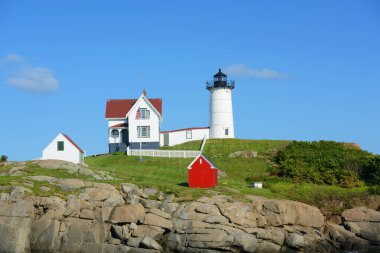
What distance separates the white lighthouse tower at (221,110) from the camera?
6475 centimetres

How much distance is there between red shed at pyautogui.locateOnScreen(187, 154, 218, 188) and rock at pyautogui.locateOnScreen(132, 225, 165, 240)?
7401 mm

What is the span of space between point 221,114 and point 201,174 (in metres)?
26.2

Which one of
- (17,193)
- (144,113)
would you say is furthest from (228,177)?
(17,193)

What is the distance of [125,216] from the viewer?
3256 centimetres

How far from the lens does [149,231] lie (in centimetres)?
3203

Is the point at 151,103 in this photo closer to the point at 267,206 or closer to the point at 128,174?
the point at 128,174

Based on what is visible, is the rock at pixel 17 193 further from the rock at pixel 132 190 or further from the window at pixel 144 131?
the window at pixel 144 131

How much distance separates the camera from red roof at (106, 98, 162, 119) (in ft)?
198

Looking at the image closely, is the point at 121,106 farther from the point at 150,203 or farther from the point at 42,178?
the point at 150,203

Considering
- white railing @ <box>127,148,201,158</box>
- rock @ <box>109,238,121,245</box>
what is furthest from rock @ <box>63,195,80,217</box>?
white railing @ <box>127,148,201,158</box>

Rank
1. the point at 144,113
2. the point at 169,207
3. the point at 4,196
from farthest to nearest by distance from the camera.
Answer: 1. the point at 144,113
2. the point at 169,207
3. the point at 4,196

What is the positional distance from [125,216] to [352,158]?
76.1 feet

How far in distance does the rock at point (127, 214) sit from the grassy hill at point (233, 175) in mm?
3661

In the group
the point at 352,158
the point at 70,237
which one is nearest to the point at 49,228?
the point at 70,237
